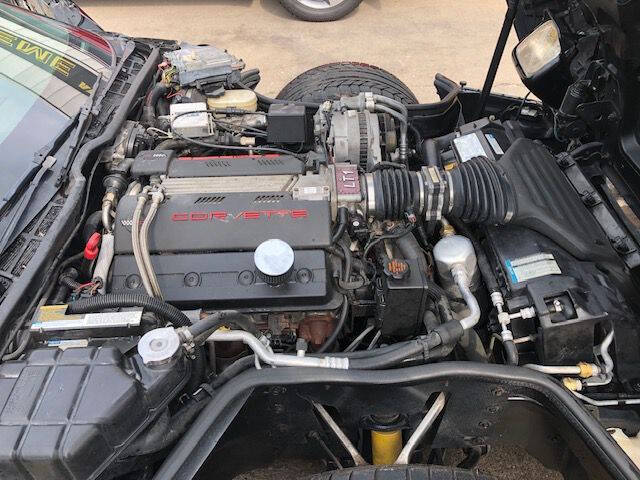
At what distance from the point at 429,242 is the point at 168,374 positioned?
3.74 feet

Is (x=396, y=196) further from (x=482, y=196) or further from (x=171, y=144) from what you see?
(x=171, y=144)

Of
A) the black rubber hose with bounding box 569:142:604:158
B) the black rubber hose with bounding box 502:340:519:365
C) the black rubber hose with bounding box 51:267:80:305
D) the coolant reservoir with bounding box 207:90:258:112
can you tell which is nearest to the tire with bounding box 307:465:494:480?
the black rubber hose with bounding box 502:340:519:365

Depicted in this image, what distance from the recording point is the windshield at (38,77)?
6.53ft

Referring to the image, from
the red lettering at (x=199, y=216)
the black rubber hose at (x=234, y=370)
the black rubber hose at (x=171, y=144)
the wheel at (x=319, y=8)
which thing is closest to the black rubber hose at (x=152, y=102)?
the black rubber hose at (x=171, y=144)

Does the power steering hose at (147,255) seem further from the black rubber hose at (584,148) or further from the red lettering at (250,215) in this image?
the black rubber hose at (584,148)

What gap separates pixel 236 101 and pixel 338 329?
3.95 feet

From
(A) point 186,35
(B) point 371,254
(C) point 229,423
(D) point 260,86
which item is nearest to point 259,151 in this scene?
(B) point 371,254

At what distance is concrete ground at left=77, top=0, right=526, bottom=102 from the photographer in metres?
4.89

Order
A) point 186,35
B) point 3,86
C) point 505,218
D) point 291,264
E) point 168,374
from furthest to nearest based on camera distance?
point 186,35
point 3,86
point 505,218
point 291,264
point 168,374

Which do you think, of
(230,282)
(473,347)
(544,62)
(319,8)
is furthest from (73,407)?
(319,8)

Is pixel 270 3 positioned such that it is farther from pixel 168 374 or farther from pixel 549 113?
pixel 168 374

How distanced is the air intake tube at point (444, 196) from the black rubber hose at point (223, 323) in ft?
1.81

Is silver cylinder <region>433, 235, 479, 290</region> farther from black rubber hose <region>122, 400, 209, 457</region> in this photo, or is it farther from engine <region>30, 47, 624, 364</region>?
black rubber hose <region>122, 400, 209, 457</region>

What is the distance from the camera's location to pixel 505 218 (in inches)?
73.3
